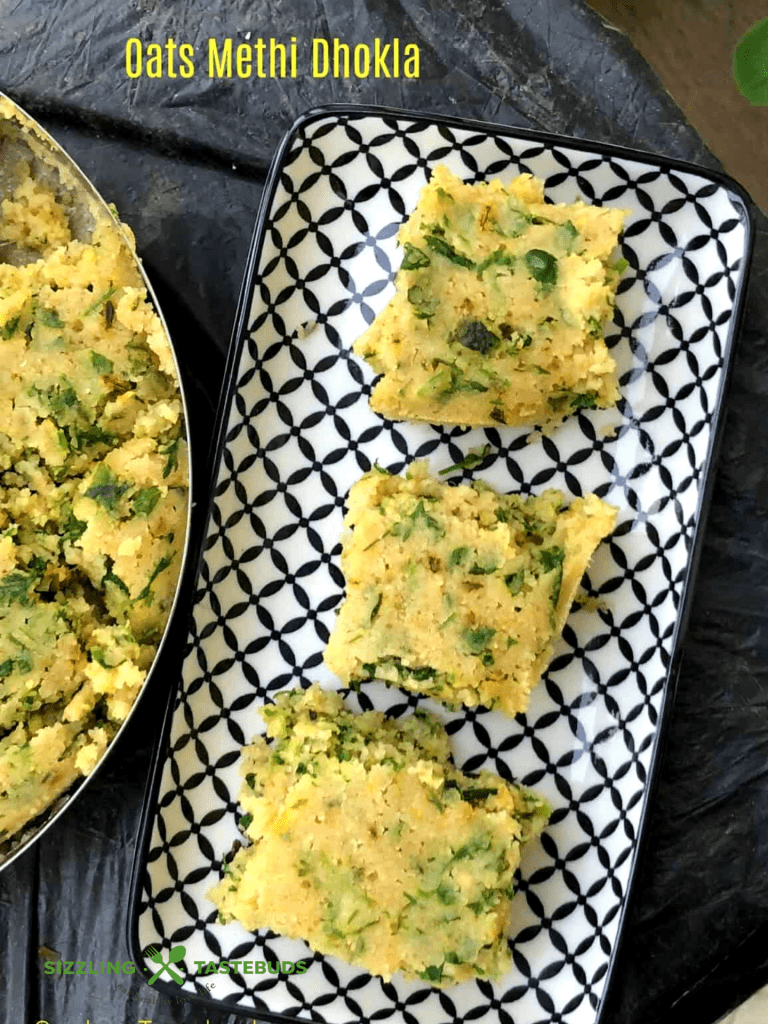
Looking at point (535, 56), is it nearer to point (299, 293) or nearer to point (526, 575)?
point (299, 293)

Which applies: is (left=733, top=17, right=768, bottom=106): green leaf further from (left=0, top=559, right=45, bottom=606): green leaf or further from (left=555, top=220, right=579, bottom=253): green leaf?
(left=0, top=559, right=45, bottom=606): green leaf

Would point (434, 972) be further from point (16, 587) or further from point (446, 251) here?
point (446, 251)

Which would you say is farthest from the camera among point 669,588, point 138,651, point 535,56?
point 535,56

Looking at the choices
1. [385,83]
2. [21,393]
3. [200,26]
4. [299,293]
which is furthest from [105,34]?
[21,393]

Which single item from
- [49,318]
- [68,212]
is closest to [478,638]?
[49,318]

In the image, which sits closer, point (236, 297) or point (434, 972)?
point (434, 972)

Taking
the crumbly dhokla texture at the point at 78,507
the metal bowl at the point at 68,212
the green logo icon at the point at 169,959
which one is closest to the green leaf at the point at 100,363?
the crumbly dhokla texture at the point at 78,507

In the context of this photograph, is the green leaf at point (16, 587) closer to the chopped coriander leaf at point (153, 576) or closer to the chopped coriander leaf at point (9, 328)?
the chopped coriander leaf at point (153, 576)
